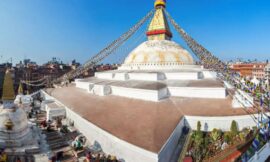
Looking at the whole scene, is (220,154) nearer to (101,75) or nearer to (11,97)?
(11,97)

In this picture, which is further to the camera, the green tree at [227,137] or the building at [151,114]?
the green tree at [227,137]

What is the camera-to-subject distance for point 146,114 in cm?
843

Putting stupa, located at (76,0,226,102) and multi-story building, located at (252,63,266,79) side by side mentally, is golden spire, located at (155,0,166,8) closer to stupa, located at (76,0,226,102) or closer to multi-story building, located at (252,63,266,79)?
stupa, located at (76,0,226,102)

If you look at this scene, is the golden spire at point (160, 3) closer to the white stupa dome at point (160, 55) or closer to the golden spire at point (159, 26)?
the golden spire at point (159, 26)

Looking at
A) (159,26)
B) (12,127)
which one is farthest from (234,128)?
(159,26)

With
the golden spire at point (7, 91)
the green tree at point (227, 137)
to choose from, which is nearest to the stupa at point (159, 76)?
the green tree at point (227, 137)

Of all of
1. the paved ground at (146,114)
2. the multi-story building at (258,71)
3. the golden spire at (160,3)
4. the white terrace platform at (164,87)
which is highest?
the golden spire at (160,3)

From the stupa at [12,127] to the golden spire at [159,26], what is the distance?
588 inches

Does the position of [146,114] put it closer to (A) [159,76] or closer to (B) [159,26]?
(A) [159,76]

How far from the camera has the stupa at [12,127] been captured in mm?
7109

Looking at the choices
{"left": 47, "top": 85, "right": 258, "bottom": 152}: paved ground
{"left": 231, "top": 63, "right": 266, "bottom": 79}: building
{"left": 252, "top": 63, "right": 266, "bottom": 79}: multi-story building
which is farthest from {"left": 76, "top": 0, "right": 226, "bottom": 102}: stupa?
{"left": 252, "top": 63, "right": 266, "bottom": 79}: multi-story building

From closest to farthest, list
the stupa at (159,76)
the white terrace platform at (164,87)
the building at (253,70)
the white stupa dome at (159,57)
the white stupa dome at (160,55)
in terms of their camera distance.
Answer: the white terrace platform at (164,87) < the stupa at (159,76) < the white stupa dome at (159,57) < the white stupa dome at (160,55) < the building at (253,70)

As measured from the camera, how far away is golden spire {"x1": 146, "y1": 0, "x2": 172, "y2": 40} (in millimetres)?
19359

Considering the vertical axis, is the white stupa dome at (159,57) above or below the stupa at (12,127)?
above
